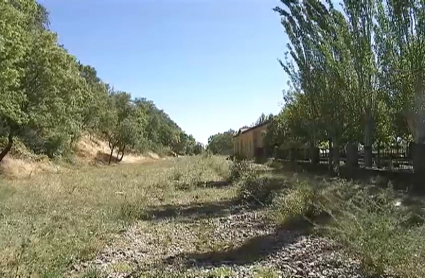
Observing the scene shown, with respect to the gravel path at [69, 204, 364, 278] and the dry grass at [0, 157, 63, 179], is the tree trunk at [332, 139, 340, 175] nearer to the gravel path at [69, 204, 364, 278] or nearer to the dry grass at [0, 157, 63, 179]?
the gravel path at [69, 204, 364, 278]

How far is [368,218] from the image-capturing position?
22.5 feet

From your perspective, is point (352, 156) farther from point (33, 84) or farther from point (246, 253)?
point (33, 84)

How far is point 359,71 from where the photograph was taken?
19844 millimetres

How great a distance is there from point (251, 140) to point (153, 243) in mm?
54798

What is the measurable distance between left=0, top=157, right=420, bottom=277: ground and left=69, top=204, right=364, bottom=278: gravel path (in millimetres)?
17

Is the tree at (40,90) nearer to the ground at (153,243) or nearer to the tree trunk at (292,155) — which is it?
the ground at (153,243)

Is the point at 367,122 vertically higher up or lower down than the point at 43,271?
higher up

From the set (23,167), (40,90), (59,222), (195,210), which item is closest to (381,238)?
(59,222)

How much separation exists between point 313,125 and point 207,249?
19.6 meters

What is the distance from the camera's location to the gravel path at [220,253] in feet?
22.9

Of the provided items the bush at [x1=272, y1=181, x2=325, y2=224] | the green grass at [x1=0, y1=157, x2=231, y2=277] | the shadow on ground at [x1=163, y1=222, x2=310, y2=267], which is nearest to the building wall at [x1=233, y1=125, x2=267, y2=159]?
the green grass at [x1=0, y1=157, x2=231, y2=277]

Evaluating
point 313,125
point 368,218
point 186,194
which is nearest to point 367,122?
point 313,125

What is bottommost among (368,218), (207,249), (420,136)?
(207,249)

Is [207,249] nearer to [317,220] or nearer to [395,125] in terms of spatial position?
[317,220]
